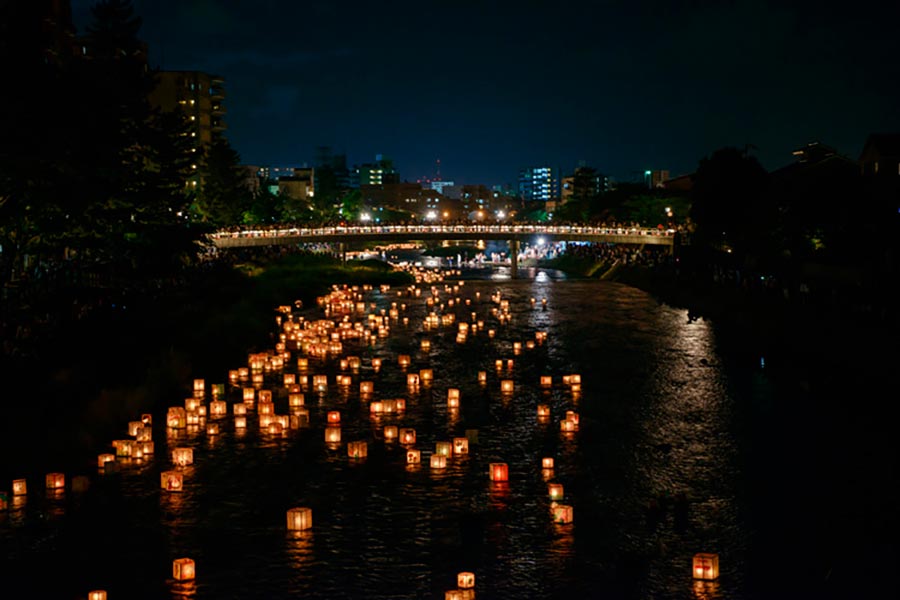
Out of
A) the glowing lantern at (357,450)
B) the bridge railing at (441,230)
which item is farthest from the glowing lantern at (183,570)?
the bridge railing at (441,230)

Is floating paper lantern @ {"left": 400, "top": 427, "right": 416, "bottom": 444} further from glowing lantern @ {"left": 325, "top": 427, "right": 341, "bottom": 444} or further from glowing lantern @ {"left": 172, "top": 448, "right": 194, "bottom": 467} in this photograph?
glowing lantern @ {"left": 172, "top": 448, "right": 194, "bottom": 467}

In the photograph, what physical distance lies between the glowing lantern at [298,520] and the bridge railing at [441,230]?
59590mm

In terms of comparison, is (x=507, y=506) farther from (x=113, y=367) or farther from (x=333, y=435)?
(x=113, y=367)

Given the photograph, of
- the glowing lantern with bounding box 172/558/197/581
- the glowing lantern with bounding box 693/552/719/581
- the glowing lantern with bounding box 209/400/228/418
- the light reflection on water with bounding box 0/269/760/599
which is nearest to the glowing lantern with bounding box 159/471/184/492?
the light reflection on water with bounding box 0/269/760/599

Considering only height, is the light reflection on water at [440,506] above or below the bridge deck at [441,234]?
below

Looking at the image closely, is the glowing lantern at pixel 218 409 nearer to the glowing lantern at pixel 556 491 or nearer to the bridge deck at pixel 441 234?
the glowing lantern at pixel 556 491

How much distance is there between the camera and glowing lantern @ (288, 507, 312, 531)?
1592 centimetres

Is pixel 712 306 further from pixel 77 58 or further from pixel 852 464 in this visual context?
pixel 77 58

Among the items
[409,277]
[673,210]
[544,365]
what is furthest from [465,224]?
[544,365]

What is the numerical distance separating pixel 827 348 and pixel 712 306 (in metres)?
16.7

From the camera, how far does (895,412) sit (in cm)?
2461

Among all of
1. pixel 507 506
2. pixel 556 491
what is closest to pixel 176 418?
pixel 507 506

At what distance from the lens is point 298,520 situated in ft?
52.4

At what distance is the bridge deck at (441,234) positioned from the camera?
7544 centimetres
